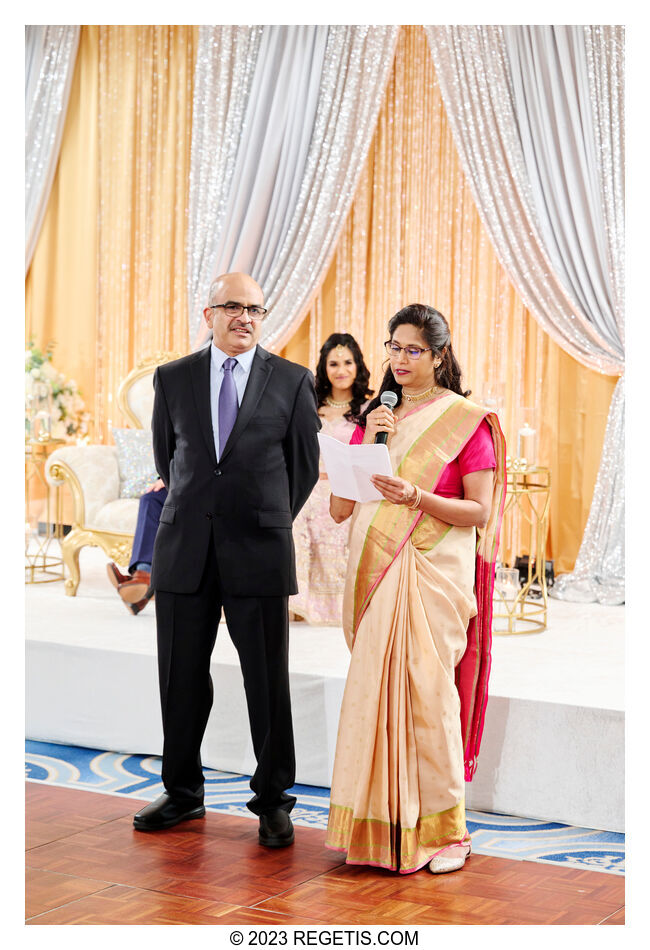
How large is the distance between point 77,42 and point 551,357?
374 cm

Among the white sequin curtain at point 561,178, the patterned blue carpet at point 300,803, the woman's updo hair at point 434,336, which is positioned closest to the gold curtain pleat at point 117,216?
the white sequin curtain at point 561,178

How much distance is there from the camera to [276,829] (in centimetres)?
324

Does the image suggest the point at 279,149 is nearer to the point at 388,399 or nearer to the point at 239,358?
the point at 239,358

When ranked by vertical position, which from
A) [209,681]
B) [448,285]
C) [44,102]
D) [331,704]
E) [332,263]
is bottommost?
[331,704]

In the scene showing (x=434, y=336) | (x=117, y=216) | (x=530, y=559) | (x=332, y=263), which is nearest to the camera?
(x=434, y=336)

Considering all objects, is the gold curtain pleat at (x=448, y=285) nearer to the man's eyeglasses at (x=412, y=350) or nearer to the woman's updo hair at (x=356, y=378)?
the woman's updo hair at (x=356, y=378)

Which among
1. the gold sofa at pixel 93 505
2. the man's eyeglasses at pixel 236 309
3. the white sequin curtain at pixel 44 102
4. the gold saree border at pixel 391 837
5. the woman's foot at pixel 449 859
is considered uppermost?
the white sequin curtain at pixel 44 102

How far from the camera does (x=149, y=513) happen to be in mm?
5227

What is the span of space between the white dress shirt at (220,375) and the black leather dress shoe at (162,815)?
1.05m

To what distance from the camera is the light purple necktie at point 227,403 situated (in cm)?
323

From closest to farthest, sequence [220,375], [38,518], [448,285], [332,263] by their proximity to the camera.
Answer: [220,375] < [448,285] < [332,263] < [38,518]

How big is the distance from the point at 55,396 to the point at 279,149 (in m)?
1.96

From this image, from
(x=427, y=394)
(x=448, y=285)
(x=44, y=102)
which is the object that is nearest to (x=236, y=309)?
(x=427, y=394)
